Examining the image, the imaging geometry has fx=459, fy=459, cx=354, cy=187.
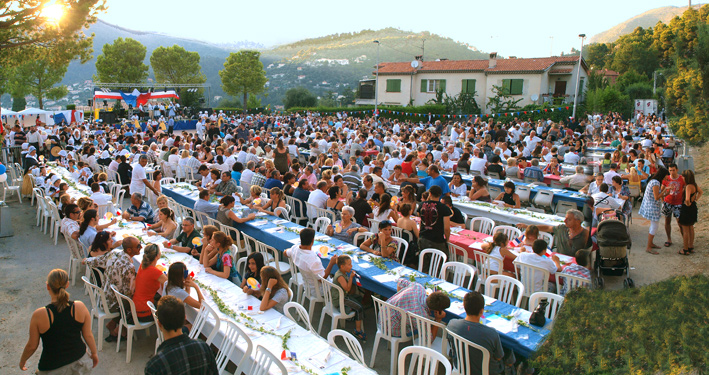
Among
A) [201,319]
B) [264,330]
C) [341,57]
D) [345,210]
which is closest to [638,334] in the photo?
[264,330]

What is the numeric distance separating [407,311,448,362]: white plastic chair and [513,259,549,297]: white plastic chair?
1463 millimetres

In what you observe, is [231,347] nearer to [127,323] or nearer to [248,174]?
[127,323]

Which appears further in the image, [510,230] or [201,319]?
[510,230]

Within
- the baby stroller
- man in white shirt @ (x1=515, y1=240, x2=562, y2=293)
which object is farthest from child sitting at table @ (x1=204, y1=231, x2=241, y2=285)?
the baby stroller

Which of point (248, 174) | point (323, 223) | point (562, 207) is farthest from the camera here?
point (248, 174)

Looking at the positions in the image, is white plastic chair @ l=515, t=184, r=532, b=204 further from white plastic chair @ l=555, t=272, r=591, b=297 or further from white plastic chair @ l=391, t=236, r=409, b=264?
white plastic chair @ l=555, t=272, r=591, b=297

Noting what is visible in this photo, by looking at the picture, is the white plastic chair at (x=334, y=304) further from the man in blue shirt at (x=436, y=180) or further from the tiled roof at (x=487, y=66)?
the tiled roof at (x=487, y=66)

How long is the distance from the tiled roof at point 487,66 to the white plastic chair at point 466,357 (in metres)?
32.3

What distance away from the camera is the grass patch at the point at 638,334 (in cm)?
243

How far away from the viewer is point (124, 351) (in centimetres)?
487

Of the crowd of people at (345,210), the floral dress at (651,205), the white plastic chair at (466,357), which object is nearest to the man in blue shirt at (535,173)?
the crowd of people at (345,210)

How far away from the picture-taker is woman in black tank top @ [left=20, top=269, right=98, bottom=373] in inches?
133

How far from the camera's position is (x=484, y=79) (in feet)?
115

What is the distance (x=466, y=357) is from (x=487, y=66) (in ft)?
112
